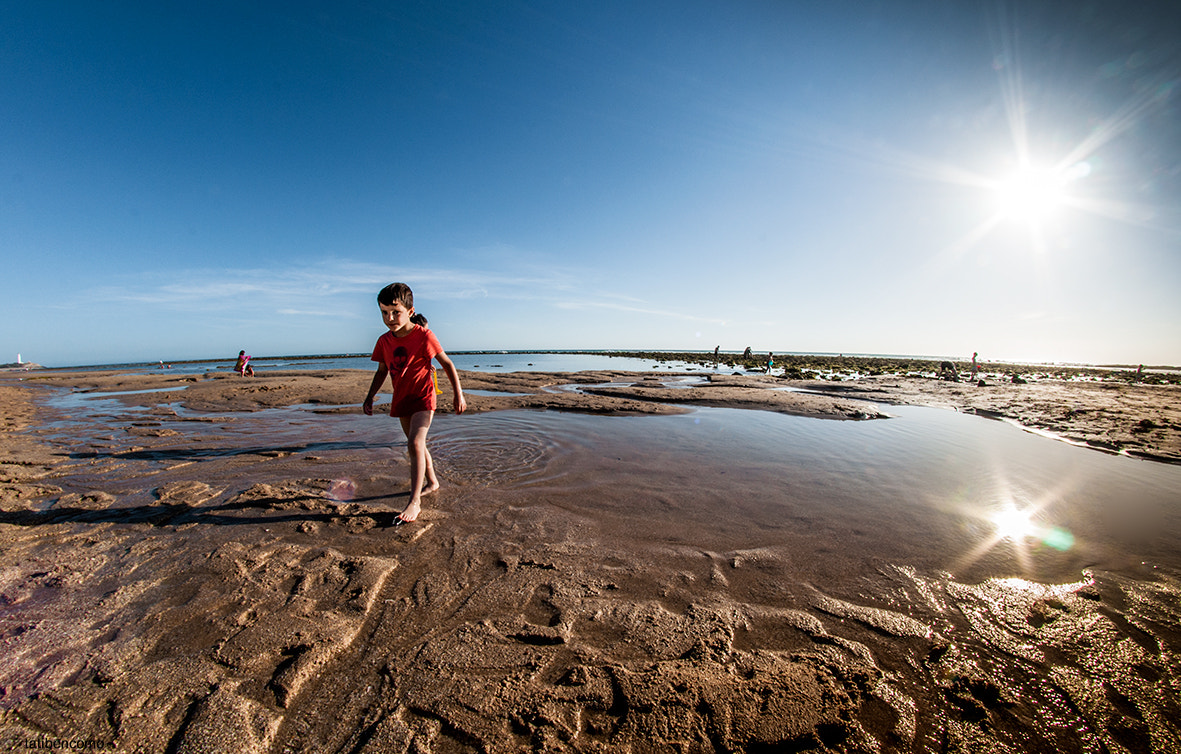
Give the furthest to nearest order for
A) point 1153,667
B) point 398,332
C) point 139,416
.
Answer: point 139,416
point 398,332
point 1153,667

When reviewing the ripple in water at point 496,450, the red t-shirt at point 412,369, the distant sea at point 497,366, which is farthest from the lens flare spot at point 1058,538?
the distant sea at point 497,366

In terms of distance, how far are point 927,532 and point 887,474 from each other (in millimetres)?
2087

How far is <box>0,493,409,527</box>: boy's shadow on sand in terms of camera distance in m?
3.78

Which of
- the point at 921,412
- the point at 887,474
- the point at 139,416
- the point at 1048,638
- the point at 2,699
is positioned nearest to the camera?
the point at 2,699

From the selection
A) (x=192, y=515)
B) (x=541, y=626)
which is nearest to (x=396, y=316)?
(x=192, y=515)

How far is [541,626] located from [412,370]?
295 centimetres

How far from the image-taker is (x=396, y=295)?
14.0 feet

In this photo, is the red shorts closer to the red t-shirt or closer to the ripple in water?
the red t-shirt

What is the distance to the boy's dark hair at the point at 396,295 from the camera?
413 centimetres

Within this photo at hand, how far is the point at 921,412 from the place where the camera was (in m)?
→ 11.9

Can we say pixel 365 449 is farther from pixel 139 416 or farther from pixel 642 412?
pixel 139 416

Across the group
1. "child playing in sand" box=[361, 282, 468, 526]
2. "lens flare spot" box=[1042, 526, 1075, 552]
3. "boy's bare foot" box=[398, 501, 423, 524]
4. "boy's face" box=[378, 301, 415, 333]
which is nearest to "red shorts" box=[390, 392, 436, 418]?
"child playing in sand" box=[361, 282, 468, 526]

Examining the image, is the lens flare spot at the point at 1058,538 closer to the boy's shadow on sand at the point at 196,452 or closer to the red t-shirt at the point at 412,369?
the red t-shirt at the point at 412,369

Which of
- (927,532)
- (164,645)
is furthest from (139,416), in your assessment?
(927,532)
